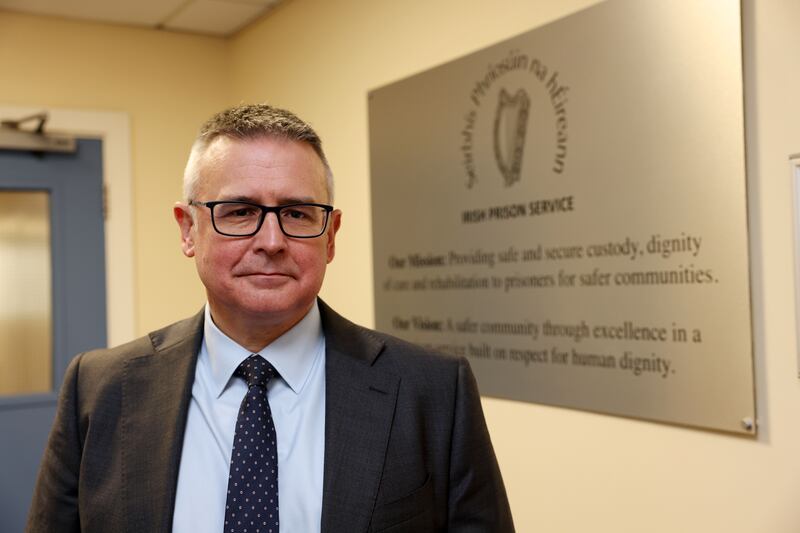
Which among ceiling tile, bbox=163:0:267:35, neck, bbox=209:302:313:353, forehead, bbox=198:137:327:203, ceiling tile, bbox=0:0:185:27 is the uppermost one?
ceiling tile, bbox=163:0:267:35

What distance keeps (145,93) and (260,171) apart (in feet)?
9.17

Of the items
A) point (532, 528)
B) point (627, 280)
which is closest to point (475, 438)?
point (627, 280)

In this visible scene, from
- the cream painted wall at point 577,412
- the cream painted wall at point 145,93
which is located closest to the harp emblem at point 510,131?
the cream painted wall at point 577,412

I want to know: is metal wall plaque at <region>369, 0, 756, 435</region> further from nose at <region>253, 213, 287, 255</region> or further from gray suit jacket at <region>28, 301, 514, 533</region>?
nose at <region>253, 213, 287, 255</region>

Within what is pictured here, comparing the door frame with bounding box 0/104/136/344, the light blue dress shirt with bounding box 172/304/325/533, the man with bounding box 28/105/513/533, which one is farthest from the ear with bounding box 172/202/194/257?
the door frame with bounding box 0/104/136/344

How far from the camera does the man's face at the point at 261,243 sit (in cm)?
121

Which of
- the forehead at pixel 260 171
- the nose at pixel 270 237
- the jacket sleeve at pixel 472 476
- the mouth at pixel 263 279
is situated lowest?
the jacket sleeve at pixel 472 476

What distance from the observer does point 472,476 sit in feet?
4.15

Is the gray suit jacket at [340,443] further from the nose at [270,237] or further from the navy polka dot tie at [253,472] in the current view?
the nose at [270,237]

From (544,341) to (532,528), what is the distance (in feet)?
1.71

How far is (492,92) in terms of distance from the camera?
2396 mm

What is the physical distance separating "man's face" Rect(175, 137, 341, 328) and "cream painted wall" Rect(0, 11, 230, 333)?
2.61 meters

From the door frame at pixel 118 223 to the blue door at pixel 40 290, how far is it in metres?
0.03

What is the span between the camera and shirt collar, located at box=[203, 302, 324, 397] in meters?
1.28
